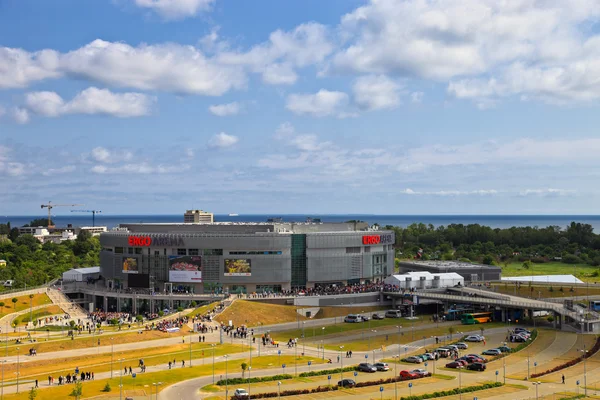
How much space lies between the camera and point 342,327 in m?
129

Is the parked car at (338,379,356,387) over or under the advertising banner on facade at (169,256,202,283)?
under

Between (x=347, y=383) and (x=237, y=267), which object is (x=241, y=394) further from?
(x=237, y=267)

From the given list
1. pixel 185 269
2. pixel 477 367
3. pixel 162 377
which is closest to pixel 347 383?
pixel 477 367

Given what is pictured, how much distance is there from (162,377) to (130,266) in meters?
77.6

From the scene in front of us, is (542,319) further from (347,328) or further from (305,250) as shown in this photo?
(305,250)

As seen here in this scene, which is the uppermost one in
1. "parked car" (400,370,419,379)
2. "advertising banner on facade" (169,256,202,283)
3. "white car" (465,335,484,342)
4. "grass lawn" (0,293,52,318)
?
"advertising banner on facade" (169,256,202,283)

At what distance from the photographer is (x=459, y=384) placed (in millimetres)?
82062

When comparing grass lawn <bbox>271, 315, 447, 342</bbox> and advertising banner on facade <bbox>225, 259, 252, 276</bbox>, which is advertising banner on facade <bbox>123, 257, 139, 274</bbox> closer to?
advertising banner on facade <bbox>225, 259, 252, 276</bbox>

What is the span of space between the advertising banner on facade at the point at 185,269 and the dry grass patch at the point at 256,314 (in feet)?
64.2

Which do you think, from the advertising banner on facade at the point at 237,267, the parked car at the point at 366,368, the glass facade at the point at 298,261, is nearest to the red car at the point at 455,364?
the parked car at the point at 366,368

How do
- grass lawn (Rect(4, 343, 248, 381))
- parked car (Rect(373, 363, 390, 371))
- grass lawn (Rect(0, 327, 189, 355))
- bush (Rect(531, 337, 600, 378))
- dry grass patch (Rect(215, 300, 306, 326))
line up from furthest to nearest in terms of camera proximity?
dry grass patch (Rect(215, 300, 306, 326))
grass lawn (Rect(0, 327, 189, 355))
parked car (Rect(373, 363, 390, 371))
grass lawn (Rect(4, 343, 248, 381))
bush (Rect(531, 337, 600, 378))

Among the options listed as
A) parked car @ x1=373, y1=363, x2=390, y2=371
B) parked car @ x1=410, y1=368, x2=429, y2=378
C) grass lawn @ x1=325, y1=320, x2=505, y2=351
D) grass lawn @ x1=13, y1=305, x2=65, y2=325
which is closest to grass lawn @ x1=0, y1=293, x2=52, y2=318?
grass lawn @ x1=13, y1=305, x2=65, y2=325

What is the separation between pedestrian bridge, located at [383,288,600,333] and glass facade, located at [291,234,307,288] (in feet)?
63.1

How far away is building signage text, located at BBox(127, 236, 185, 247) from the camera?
509 ft
